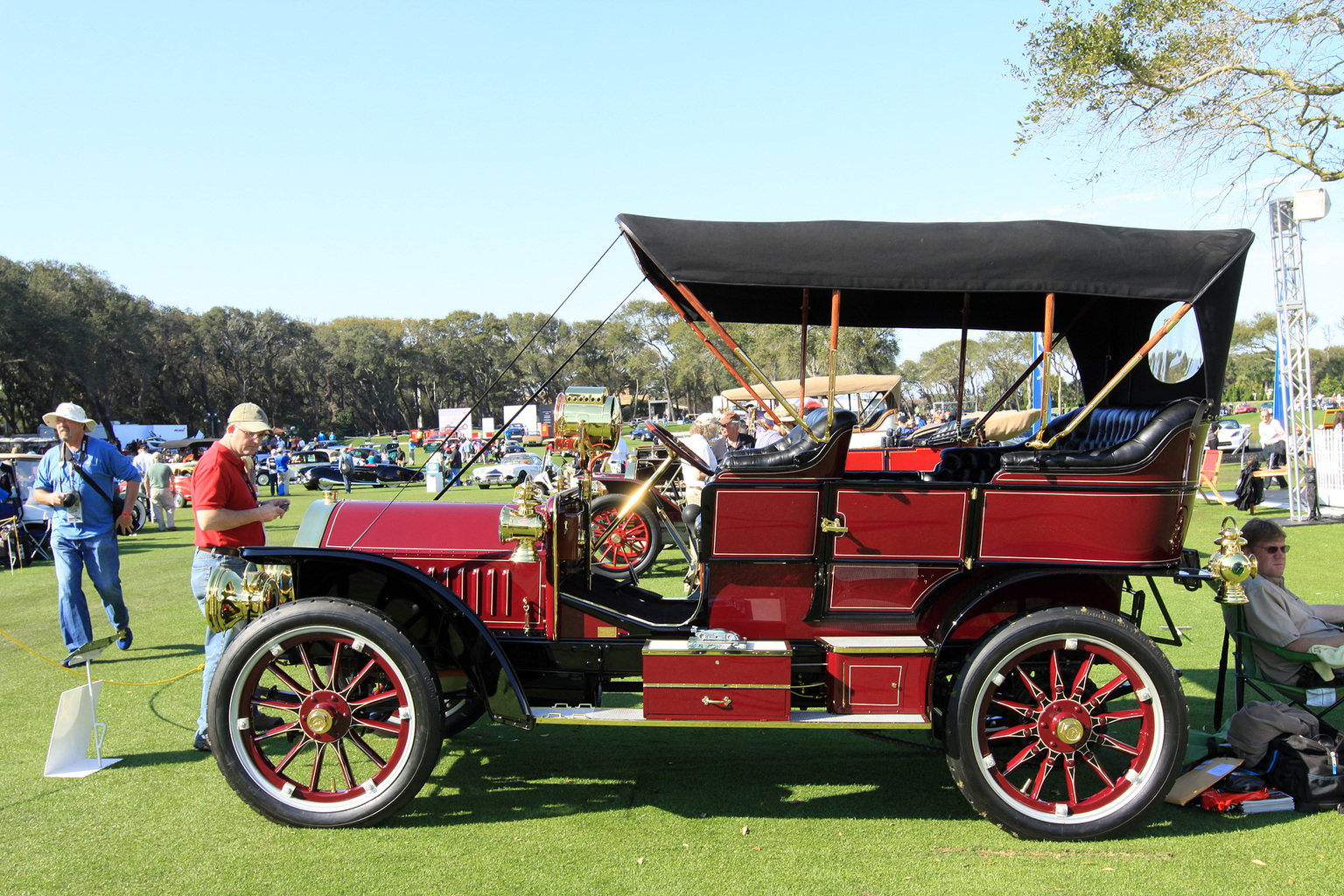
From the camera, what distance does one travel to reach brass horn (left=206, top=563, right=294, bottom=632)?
3182 millimetres

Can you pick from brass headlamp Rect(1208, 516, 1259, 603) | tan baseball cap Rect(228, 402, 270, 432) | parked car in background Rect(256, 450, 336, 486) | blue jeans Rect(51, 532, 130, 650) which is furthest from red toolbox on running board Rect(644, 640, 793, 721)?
parked car in background Rect(256, 450, 336, 486)

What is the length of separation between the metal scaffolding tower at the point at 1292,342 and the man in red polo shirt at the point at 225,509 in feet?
39.7

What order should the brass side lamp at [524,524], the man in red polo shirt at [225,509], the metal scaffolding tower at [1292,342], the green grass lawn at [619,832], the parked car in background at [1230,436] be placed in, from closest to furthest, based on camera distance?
1. the green grass lawn at [619,832]
2. the brass side lamp at [524,524]
3. the man in red polo shirt at [225,509]
4. the metal scaffolding tower at [1292,342]
5. the parked car in background at [1230,436]

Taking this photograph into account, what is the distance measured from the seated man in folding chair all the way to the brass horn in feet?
12.9

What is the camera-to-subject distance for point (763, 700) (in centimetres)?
305

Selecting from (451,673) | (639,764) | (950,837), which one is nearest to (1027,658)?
(950,837)

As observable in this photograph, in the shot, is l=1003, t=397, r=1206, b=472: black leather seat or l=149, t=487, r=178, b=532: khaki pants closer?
l=1003, t=397, r=1206, b=472: black leather seat

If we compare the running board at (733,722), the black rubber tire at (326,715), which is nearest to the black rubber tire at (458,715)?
the black rubber tire at (326,715)

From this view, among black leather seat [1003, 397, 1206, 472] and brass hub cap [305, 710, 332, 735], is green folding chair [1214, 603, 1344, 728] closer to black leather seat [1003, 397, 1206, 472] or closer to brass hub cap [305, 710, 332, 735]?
black leather seat [1003, 397, 1206, 472]

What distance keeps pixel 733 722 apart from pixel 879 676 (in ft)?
1.88

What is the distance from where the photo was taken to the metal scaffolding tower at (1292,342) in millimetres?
10969

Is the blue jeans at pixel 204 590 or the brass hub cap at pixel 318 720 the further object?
the blue jeans at pixel 204 590

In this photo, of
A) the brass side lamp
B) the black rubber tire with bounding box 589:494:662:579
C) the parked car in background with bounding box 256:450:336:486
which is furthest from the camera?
the parked car in background with bounding box 256:450:336:486

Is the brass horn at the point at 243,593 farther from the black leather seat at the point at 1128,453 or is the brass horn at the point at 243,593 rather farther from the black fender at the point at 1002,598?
the black leather seat at the point at 1128,453
